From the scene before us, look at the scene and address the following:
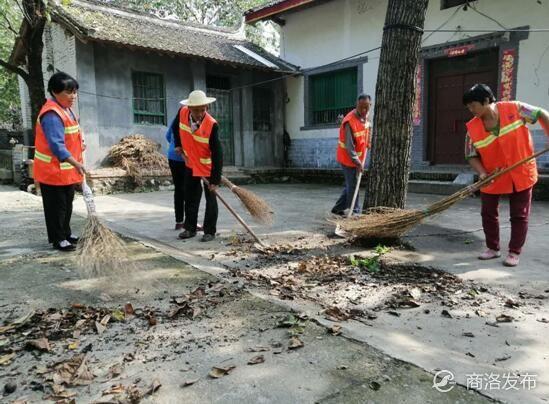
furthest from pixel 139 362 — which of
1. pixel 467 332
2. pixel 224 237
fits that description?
pixel 224 237

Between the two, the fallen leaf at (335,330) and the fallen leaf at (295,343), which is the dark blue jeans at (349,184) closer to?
the fallen leaf at (335,330)

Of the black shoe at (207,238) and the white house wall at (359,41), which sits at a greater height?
the white house wall at (359,41)

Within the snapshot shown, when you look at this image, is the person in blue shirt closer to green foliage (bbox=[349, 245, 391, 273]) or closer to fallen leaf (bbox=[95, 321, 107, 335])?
green foliage (bbox=[349, 245, 391, 273])

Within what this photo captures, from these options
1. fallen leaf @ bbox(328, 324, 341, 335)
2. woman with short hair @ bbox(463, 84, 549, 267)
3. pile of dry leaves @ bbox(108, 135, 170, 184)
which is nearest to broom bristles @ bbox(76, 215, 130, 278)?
fallen leaf @ bbox(328, 324, 341, 335)

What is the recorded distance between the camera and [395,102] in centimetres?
425

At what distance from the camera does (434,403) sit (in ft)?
5.76

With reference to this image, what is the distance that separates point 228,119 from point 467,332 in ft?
36.6

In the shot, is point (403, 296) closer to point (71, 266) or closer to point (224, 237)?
point (224, 237)

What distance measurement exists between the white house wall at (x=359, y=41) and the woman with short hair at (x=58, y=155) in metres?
8.09

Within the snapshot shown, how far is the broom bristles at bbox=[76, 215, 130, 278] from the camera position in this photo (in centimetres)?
323

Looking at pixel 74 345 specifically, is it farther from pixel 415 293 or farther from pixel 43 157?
pixel 43 157

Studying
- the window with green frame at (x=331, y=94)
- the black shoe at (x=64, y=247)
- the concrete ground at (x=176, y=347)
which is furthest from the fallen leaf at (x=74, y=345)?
the window with green frame at (x=331, y=94)

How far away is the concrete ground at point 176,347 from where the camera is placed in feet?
6.05

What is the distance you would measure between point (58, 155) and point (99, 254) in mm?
1058
